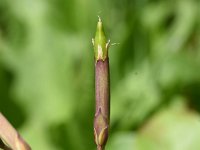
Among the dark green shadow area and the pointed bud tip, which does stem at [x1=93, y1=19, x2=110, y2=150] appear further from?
the dark green shadow area

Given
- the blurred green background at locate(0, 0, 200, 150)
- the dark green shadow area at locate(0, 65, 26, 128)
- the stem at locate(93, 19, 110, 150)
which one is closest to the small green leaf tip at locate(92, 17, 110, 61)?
the stem at locate(93, 19, 110, 150)

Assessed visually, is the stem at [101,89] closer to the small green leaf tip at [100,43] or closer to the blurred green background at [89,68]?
the small green leaf tip at [100,43]

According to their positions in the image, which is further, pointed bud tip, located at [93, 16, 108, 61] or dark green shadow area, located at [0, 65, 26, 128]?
dark green shadow area, located at [0, 65, 26, 128]

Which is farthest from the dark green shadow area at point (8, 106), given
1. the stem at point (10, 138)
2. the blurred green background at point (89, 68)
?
the stem at point (10, 138)

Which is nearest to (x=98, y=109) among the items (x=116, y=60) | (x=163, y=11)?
(x=116, y=60)

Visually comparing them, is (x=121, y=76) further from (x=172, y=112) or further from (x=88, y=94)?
(x=172, y=112)

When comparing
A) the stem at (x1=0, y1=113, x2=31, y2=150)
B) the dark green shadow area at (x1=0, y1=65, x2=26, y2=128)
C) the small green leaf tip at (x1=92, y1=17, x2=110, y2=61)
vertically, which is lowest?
the dark green shadow area at (x1=0, y1=65, x2=26, y2=128)
